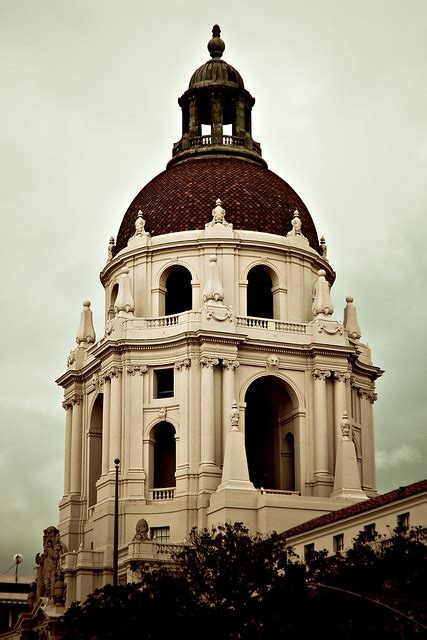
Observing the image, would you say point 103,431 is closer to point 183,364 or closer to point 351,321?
point 183,364

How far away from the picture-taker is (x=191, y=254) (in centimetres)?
7906

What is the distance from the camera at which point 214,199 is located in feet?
264

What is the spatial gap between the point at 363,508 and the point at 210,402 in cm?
1458

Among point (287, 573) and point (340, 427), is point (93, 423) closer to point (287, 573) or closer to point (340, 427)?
point (340, 427)

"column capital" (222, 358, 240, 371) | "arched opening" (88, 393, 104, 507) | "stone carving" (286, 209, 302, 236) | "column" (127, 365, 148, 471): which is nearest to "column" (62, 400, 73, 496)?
"arched opening" (88, 393, 104, 507)

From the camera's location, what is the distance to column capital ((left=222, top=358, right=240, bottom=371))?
74.6m

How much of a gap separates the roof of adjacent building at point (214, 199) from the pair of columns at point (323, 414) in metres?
9.11

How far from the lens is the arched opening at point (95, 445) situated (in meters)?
79.1

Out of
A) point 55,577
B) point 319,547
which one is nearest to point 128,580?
point 55,577

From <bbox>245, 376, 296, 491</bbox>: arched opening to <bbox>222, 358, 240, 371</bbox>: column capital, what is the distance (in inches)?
100

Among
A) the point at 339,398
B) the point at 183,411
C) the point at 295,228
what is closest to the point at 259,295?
the point at 295,228

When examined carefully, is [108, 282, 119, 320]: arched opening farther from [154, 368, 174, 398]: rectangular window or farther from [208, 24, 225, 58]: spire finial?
[208, 24, 225, 58]: spire finial

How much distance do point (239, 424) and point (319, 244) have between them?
582 inches

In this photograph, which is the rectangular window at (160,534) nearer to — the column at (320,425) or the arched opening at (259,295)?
the column at (320,425)
